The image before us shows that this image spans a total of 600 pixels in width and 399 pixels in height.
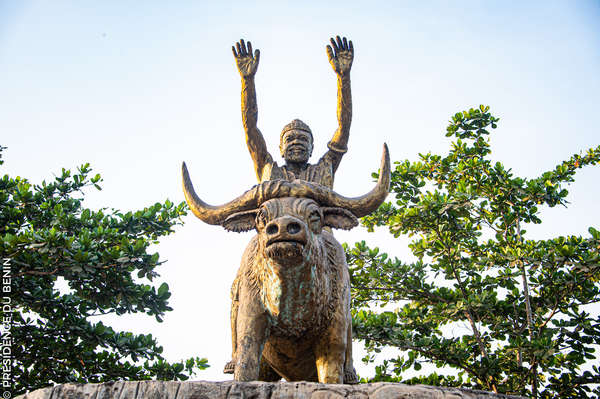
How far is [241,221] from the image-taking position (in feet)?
14.5

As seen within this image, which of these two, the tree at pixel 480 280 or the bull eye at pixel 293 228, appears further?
the tree at pixel 480 280

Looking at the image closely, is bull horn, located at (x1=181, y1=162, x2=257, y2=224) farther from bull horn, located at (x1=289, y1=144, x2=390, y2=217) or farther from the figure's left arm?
the figure's left arm

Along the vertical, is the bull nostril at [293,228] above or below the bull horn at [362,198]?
below

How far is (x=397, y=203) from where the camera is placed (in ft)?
33.0

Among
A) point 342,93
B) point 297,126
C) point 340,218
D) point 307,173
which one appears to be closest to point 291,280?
point 340,218

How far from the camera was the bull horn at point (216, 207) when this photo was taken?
442 centimetres

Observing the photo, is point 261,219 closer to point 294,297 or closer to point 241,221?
point 241,221

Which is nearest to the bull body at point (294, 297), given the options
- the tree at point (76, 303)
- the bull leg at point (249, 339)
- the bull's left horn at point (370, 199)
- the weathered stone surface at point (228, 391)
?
the bull leg at point (249, 339)

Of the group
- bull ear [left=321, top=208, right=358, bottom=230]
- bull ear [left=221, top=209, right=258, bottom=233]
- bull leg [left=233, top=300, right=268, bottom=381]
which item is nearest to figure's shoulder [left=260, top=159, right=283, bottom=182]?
bull ear [left=221, top=209, right=258, bottom=233]

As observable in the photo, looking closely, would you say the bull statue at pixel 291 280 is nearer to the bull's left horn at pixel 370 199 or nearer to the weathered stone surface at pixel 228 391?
the bull's left horn at pixel 370 199

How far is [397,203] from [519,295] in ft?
8.85

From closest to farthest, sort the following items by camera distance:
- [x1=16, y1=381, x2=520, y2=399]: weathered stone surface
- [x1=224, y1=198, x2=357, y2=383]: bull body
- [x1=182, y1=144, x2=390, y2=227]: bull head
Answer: [x1=16, y1=381, x2=520, y2=399]: weathered stone surface
[x1=224, y1=198, x2=357, y2=383]: bull body
[x1=182, y1=144, x2=390, y2=227]: bull head

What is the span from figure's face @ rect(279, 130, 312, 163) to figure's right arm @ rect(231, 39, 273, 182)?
0.29m

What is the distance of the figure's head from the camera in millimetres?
5355
